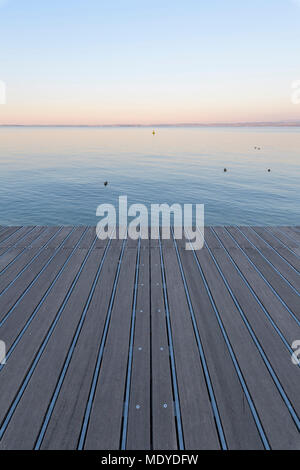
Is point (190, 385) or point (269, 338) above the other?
point (269, 338)

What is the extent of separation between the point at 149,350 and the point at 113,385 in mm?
721

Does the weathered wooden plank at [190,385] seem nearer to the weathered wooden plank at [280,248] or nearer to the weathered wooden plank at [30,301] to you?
the weathered wooden plank at [30,301]

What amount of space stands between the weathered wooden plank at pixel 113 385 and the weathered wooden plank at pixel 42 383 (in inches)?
21.8

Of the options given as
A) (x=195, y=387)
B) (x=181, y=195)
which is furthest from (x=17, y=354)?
(x=181, y=195)

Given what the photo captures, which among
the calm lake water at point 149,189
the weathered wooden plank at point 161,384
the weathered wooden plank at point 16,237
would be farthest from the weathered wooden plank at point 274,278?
the calm lake water at point 149,189

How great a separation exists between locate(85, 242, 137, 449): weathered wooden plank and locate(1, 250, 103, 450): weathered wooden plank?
0.55m

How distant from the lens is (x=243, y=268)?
629 centimetres

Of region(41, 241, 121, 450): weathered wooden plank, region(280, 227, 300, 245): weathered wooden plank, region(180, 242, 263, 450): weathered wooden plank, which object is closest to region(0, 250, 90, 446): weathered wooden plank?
region(41, 241, 121, 450): weathered wooden plank

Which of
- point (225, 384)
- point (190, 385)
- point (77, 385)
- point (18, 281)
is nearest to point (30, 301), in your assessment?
point (18, 281)

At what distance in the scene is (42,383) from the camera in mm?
3338

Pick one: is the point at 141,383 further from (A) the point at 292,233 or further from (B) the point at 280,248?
(A) the point at 292,233

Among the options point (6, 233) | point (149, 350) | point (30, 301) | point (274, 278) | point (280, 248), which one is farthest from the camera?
point (6, 233)
